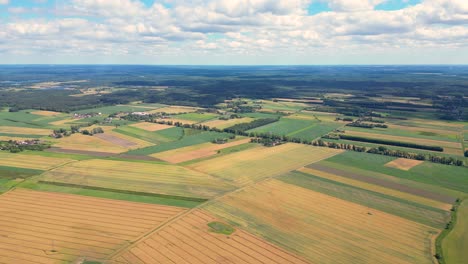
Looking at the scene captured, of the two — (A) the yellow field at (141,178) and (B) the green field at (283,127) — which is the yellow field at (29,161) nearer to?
(A) the yellow field at (141,178)

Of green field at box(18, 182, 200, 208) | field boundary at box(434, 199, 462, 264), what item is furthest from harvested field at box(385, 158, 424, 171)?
green field at box(18, 182, 200, 208)

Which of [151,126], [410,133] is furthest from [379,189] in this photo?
[151,126]

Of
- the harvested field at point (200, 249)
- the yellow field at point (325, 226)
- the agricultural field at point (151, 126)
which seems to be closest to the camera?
the harvested field at point (200, 249)

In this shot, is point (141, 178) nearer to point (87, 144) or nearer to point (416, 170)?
point (87, 144)

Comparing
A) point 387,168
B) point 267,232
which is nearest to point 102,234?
point 267,232

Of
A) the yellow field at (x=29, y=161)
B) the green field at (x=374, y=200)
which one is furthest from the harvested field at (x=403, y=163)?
the yellow field at (x=29, y=161)

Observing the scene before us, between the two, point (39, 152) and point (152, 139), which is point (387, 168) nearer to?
point (152, 139)

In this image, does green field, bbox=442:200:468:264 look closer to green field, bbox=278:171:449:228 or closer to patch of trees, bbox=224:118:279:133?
green field, bbox=278:171:449:228
